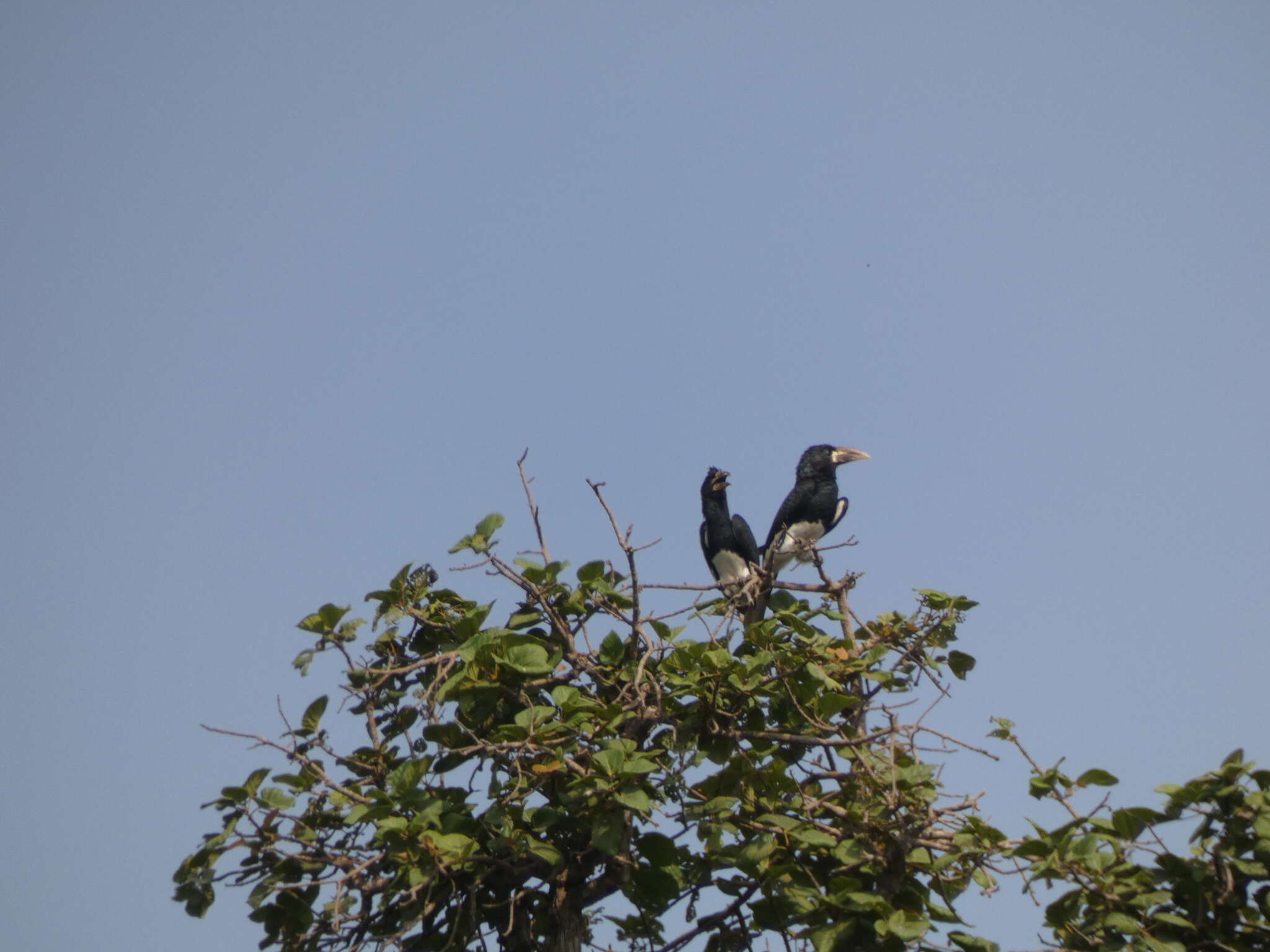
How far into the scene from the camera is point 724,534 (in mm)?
7125

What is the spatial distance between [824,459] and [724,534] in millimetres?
828

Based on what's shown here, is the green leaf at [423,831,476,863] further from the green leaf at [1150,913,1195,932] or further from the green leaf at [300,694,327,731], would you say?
the green leaf at [1150,913,1195,932]

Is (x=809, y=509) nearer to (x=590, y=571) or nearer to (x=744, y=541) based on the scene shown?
(x=744, y=541)

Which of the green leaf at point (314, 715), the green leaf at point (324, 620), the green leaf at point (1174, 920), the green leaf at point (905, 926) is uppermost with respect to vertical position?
the green leaf at point (324, 620)

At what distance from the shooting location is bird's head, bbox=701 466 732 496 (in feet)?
23.6

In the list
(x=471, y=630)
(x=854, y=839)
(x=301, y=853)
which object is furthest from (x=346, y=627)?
(x=854, y=839)

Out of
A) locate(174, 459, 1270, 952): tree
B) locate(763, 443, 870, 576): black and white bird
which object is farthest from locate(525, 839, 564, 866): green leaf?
locate(763, 443, 870, 576): black and white bird

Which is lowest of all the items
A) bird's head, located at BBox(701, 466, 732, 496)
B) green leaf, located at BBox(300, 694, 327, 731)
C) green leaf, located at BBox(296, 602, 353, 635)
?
green leaf, located at BBox(300, 694, 327, 731)

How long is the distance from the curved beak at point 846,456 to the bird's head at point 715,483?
0.73 m

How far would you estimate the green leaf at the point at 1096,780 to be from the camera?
3051 mm

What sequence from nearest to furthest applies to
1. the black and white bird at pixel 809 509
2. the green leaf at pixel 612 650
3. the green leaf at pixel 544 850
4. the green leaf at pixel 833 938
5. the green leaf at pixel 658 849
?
1. the green leaf at pixel 833 938
2. the green leaf at pixel 544 850
3. the green leaf at pixel 658 849
4. the green leaf at pixel 612 650
5. the black and white bird at pixel 809 509

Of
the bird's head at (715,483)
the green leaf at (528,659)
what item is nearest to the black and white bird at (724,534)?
the bird's head at (715,483)

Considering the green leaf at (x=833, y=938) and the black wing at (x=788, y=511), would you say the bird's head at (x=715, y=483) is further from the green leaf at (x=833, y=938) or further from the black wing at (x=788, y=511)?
the green leaf at (x=833, y=938)

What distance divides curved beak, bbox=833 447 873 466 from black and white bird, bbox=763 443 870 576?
0.02 meters
